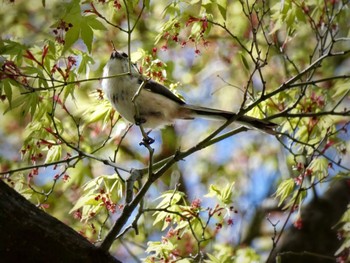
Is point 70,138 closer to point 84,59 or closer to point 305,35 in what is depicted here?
point 84,59

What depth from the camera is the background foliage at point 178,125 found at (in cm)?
248

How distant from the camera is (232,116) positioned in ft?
8.55

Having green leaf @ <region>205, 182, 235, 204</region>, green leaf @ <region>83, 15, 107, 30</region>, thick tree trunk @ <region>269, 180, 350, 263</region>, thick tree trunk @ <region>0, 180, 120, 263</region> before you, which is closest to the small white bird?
green leaf @ <region>205, 182, 235, 204</region>

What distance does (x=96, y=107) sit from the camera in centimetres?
322

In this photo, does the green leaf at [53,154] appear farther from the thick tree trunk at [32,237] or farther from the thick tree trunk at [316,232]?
the thick tree trunk at [316,232]

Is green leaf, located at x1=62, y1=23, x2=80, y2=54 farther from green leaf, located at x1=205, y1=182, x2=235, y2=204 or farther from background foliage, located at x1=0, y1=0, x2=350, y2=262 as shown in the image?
green leaf, located at x1=205, y1=182, x2=235, y2=204

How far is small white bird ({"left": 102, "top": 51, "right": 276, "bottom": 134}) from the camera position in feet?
9.77

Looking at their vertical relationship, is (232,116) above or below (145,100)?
below

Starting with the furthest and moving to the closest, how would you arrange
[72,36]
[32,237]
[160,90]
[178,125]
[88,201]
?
[178,125]
[160,90]
[88,201]
[72,36]
[32,237]

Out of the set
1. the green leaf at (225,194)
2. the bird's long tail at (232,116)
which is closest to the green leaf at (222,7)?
the bird's long tail at (232,116)

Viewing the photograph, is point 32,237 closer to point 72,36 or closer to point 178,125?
point 72,36

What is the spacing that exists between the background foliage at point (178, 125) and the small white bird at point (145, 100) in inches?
3.8

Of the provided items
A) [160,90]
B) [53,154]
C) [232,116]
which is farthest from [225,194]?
[53,154]

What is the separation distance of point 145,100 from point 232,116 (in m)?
0.67
